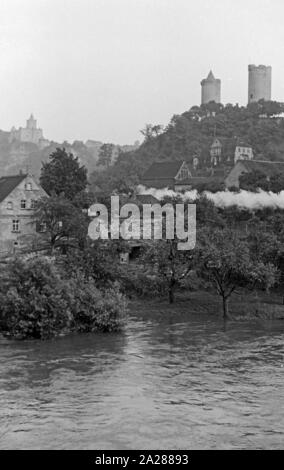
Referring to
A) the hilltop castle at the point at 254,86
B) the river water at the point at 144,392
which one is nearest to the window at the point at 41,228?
the river water at the point at 144,392

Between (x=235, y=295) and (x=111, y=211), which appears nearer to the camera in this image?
(x=235, y=295)

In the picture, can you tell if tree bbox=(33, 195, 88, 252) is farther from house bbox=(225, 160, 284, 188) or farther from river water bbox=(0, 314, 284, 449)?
house bbox=(225, 160, 284, 188)

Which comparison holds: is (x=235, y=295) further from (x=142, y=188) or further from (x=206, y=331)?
(x=142, y=188)

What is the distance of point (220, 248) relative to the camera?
5181 cm

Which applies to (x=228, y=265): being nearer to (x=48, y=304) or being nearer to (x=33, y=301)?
(x=48, y=304)

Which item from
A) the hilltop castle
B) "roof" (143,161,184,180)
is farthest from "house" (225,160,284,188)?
the hilltop castle

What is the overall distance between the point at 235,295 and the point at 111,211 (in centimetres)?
1422

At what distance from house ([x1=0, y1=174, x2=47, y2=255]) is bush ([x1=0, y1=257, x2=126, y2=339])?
785 inches

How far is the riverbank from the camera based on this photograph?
5184 cm

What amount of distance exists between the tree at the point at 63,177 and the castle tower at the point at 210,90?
300 ft

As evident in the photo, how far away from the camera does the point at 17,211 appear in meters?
64.4
